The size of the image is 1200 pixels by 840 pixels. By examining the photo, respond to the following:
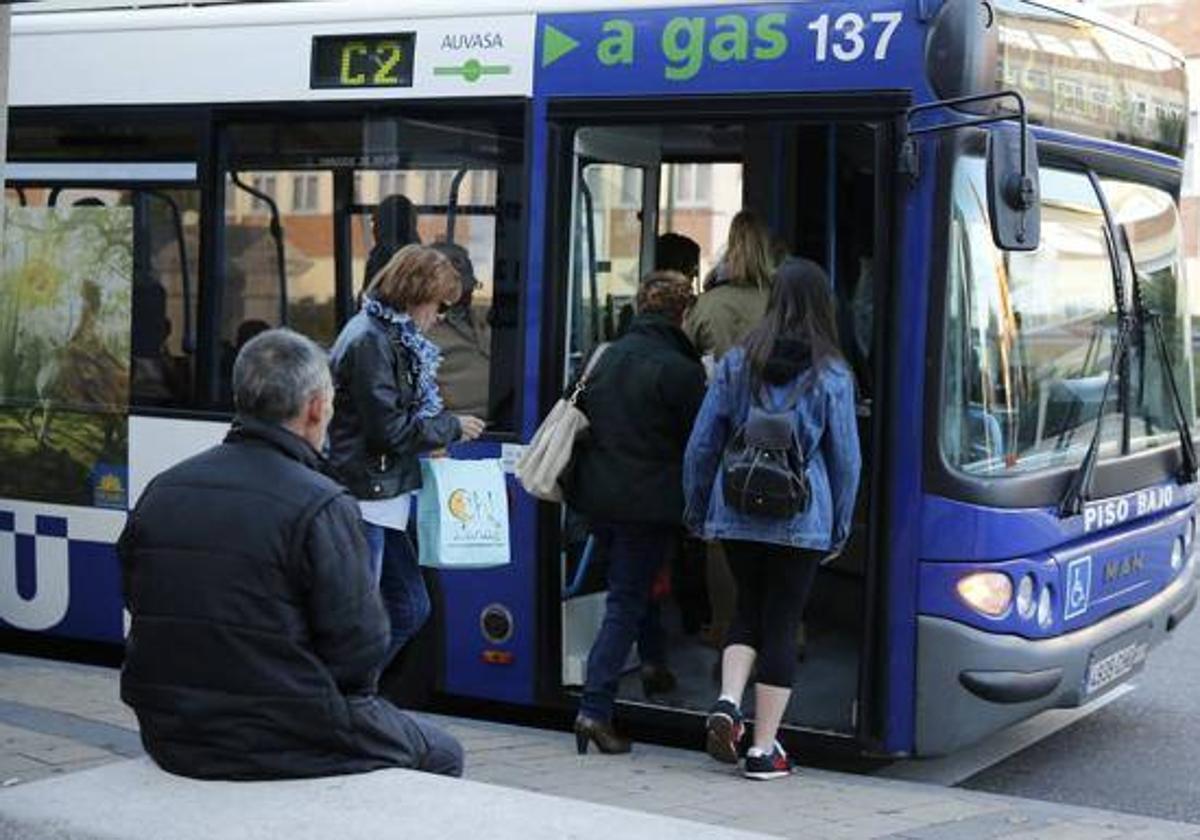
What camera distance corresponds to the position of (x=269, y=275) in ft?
25.7

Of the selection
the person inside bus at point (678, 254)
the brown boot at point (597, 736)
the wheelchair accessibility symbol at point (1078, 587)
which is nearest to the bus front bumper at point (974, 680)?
the wheelchair accessibility symbol at point (1078, 587)

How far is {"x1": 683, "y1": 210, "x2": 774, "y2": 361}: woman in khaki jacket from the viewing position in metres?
7.65

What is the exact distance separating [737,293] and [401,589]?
1.73m

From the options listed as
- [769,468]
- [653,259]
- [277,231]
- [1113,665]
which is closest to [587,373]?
[769,468]

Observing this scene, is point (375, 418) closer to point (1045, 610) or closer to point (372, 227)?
point (372, 227)

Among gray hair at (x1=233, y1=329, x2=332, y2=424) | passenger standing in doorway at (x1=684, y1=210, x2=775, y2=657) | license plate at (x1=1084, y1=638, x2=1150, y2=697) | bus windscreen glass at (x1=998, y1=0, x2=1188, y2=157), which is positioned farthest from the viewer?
passenger standing in doorway at (x1=684, y1=210, x2=775, y2=657)

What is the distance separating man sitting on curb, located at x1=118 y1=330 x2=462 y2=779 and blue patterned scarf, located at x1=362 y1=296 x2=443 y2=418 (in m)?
2.49

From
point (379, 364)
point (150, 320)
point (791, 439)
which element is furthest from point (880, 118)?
point (150, 320)

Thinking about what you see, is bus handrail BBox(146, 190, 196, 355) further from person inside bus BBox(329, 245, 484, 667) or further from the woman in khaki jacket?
the woman in khaki jacket

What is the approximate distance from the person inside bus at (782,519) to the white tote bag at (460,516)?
695 mm

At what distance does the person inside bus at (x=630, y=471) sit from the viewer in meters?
6.87

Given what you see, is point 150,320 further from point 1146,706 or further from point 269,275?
point 1146,706

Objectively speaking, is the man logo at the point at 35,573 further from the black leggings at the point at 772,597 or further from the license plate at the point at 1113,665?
the license plate at the point at 1113,665

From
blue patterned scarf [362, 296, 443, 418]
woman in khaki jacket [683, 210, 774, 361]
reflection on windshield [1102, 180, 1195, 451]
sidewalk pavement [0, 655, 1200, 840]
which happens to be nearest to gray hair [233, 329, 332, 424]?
sidewalk pavement [0, 655, 1200, 840]
